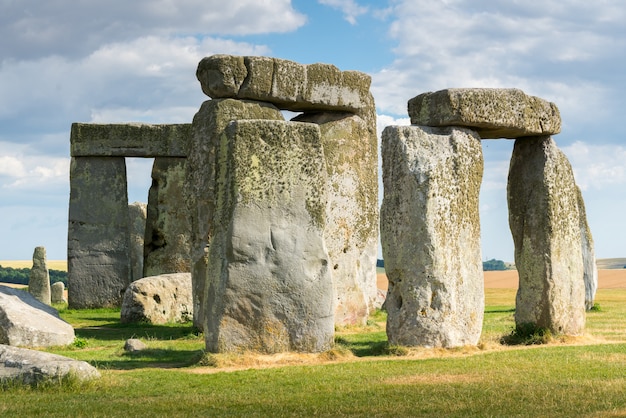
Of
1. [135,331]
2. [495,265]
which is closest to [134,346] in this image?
[135,331]

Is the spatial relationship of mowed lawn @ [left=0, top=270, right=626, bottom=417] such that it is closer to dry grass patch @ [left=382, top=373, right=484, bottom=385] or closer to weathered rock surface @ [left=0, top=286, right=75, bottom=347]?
dry grass patch @ [left=382, top=373, right=484, bottom=385]

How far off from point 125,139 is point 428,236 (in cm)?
1304

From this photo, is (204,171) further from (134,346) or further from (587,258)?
(587,258)

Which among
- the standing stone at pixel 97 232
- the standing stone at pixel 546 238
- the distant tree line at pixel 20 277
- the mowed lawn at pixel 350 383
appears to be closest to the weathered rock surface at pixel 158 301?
the mowed lawn at pixel 350 383

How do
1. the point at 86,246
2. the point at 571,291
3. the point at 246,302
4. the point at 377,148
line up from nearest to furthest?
the point at 246,302 < the point at 571,291 < the point at 377,148 < the point at 86,246

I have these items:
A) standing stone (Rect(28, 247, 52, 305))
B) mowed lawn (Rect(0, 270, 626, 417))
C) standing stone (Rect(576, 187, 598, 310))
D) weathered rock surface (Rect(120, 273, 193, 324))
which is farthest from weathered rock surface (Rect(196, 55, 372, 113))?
standing stone (Rect(28, 247, 52, 305))

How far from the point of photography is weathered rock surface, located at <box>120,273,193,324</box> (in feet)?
65.3

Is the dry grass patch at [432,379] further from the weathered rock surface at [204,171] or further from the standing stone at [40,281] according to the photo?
the standing stone at [40,281]

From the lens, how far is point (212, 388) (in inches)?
455

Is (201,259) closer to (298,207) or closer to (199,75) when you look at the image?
(199,75)

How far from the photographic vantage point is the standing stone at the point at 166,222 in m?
26.4


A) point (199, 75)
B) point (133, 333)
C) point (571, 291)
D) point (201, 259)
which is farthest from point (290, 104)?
point (571, 291)

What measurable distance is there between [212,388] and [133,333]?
695 cm

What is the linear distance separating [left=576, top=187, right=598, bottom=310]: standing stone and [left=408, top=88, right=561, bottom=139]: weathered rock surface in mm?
8294
